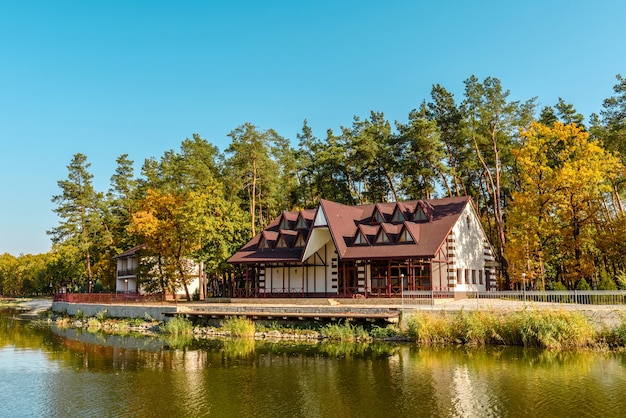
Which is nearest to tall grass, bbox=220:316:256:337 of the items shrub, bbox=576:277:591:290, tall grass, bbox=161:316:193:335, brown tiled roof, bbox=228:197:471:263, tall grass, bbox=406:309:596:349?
tall grass, bbox=161:316:193:335

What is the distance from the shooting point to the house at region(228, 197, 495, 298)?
38209 mm

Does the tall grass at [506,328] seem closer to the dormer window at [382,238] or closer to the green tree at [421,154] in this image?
the dormer window at [382,238]

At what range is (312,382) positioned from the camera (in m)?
19.0

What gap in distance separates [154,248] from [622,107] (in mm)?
39178

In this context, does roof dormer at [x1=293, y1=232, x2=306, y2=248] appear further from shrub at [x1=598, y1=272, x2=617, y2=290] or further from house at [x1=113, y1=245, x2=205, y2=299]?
shrub at [x1=598, y1=272, x2=617, y2=290]

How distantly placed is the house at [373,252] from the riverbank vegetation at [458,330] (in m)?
8.93

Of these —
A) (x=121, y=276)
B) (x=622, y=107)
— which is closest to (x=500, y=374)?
(x=622, y=107)

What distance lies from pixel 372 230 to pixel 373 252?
2.97 m

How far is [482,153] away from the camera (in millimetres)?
48812

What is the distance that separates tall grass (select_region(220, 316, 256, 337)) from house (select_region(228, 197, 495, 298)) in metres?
9.05

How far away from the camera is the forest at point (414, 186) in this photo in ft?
116

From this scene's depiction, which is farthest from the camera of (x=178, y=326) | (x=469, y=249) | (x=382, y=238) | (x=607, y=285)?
(x=469, y=249)

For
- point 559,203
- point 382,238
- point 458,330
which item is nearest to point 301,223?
point 382,238

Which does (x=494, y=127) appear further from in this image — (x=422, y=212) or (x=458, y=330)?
(x=458, y=330)
